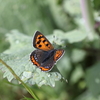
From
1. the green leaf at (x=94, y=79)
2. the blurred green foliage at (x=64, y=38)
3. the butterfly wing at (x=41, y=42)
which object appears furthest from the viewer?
the blurred green foliage at (x=64, y=38)

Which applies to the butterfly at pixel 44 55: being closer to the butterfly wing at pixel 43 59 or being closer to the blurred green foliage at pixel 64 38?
the butterfly wing at pixel 43 59

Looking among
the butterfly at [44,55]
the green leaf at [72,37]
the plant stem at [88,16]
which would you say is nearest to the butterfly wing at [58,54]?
the butterfly at [44,55]

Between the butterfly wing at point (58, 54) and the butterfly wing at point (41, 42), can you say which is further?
the butterfly wing at point (41, 42)

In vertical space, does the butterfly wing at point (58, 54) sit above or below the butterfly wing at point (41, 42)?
below

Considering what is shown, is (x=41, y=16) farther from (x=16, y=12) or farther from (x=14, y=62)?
(x=14, y=62)

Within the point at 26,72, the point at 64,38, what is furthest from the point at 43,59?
the point at 64,38

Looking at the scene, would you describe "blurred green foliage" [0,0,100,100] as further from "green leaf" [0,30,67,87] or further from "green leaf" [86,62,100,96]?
"green leaf" [0,30,67,87]
